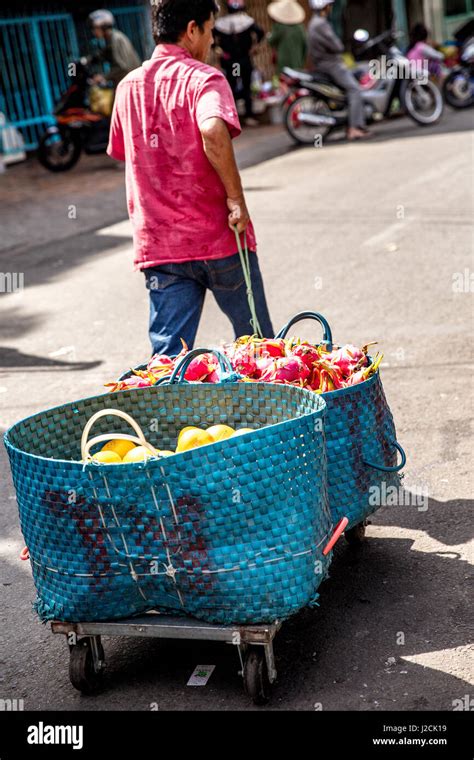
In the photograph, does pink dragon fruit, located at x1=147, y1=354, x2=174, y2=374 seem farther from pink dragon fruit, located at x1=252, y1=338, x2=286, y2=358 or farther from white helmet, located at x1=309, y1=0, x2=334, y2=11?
white helmet, located at x1=309, y1=0, x2=334, y2=11

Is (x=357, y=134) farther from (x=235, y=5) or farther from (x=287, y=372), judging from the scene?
(x=287, y=372)

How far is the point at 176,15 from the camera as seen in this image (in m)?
4.36


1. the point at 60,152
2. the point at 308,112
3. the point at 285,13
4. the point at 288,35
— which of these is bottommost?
the point at 60,152

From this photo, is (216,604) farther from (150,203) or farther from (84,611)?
(150,203)

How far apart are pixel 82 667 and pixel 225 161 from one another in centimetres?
208

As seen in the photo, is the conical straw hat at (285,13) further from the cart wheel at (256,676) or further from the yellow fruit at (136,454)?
the cart wheel at (256,676)

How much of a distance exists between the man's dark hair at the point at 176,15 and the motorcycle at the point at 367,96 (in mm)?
11246

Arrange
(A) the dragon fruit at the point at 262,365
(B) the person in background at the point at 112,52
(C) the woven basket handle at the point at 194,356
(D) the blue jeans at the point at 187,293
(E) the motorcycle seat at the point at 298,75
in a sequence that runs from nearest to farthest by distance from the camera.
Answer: (C) the woven basket handle at the point at 194,356 → (A) the dragon fruit at the point at 262,365 → (D) the blue jeans at the point at 187,293 → (E) the motorcycle seat at the point at 298,75 → (B) the person in background at the point at 112,52

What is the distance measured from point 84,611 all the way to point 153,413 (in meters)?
0.79

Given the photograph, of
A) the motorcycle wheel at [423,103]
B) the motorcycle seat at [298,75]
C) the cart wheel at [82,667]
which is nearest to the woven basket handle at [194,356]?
the cart wheel at [82,667]

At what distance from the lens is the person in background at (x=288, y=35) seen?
63.5ft

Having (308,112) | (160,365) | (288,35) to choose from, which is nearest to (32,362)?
(160,365)

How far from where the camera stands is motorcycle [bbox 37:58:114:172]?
600 inches

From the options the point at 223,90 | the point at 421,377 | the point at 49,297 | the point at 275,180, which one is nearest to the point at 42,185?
the point at 275,180
